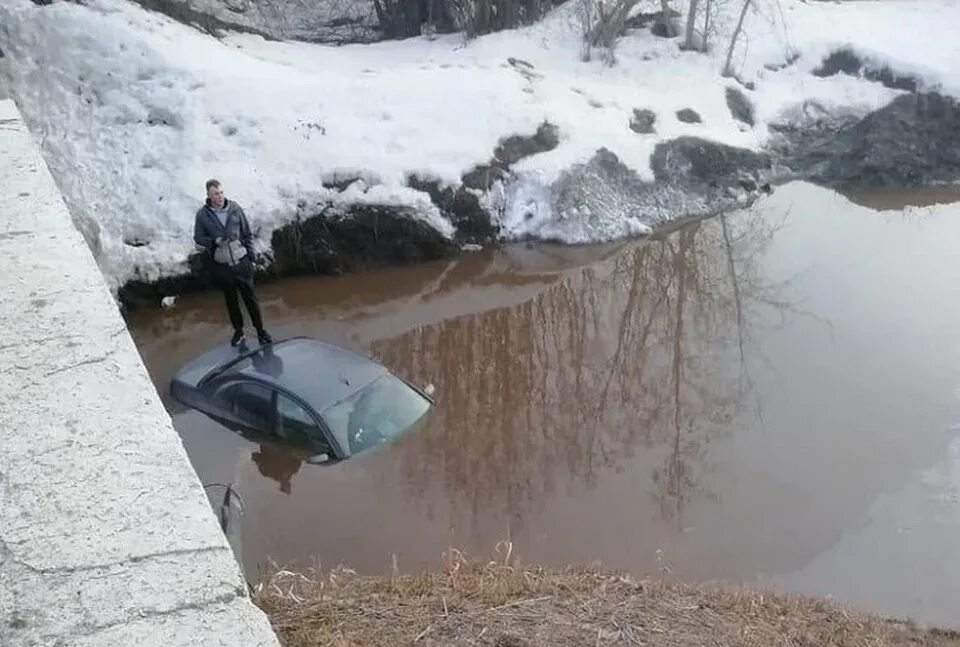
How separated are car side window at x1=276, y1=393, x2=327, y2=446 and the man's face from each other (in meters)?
2.58

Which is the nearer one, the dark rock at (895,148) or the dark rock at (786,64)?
the dark rock at (895,148)

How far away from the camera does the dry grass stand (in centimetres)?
501

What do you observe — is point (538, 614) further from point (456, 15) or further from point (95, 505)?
point (456, 15)

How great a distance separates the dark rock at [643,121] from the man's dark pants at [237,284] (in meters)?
9.26

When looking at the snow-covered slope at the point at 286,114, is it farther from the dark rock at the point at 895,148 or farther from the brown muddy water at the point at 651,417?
the brown muddy water at the point at 651,417

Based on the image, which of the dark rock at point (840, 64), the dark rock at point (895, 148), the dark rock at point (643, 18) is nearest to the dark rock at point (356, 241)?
the dark rock at point (895, 148)

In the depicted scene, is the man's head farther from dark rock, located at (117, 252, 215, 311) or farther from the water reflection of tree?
dark rock, located at (117, 252, 215, 311)

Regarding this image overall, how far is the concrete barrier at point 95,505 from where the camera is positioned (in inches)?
101

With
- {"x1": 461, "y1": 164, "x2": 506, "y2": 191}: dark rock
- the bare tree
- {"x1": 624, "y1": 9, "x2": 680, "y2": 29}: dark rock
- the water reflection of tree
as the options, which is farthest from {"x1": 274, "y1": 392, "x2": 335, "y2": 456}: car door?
{"x1": 624, "y1": 9, "x2": 680, "y2": 29}: dark rock

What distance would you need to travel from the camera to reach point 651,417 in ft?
35.8

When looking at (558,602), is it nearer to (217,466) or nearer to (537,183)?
(217,466)

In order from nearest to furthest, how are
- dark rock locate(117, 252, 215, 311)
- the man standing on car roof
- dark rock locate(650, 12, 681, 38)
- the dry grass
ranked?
the dry grass → the man standing on car roof → dark rock locate(117, 252, 215, 311) → dark rock locate(650, 12, 681, 38)

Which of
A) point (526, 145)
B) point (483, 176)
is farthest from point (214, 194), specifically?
point (526, 145)

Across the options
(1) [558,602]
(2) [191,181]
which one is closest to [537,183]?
(2) [191,181]
